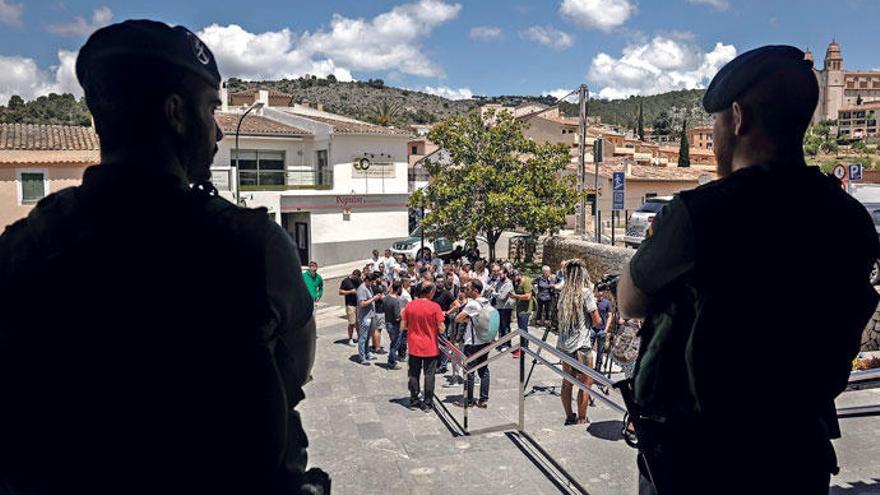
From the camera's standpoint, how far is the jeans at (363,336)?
11602mm

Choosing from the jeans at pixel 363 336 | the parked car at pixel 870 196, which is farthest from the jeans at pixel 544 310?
the parked car at pixel 870 196

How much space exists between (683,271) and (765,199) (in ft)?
0.78

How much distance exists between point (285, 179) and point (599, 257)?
59.0 ft

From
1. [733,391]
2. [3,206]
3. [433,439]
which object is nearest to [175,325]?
[733,391]

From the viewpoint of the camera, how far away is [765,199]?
4.97ft

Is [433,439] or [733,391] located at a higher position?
[733,391]

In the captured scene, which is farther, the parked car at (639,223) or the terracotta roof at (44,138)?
the terracotta roof at (44,138)

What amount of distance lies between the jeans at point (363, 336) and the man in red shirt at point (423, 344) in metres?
3.06

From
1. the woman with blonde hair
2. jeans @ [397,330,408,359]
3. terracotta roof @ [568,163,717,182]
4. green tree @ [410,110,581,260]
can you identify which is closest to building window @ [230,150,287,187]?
green tree @ [410,110,581,260]

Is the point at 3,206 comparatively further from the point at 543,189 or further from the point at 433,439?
the point at 433,439

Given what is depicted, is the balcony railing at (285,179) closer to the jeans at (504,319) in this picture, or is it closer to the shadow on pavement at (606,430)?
the jeans at (504,319)

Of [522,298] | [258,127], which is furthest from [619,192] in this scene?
[258,127]

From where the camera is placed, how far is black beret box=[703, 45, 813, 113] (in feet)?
5.28

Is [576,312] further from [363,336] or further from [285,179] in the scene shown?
[285,179]
